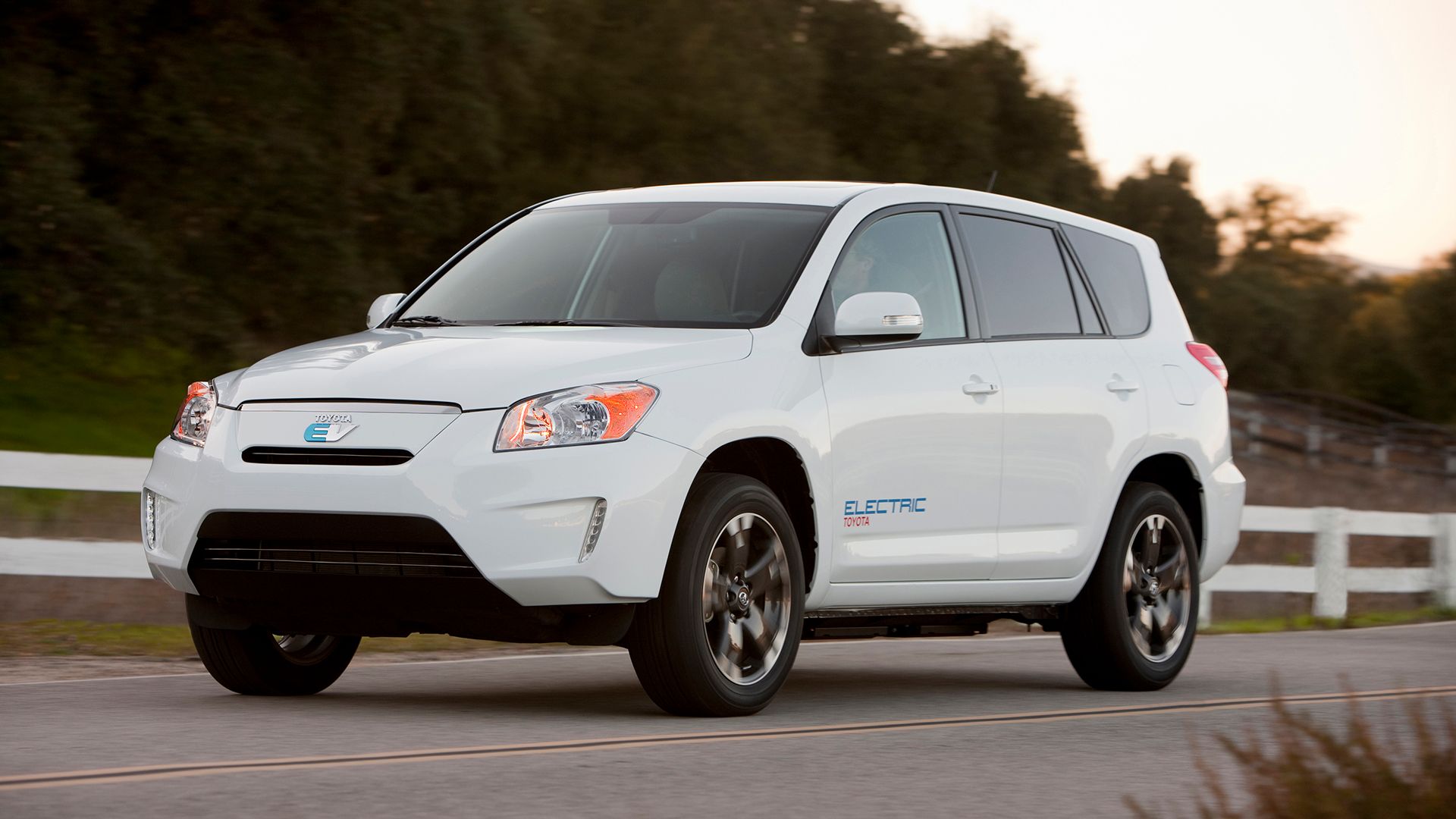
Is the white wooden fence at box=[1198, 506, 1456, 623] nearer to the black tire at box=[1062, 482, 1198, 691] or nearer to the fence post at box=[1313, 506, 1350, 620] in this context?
the fence post at box=[1313, 506, 1350, 620]

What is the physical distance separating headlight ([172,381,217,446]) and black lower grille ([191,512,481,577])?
395 millimetres

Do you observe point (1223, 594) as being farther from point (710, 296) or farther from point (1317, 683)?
point (710, 296)

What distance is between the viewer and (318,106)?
75.9 feet

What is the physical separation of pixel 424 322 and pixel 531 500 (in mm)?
1730

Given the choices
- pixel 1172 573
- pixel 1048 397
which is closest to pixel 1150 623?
pixel 1172 573

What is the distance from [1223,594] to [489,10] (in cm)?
1175

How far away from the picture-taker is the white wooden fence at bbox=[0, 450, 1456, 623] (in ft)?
35.8

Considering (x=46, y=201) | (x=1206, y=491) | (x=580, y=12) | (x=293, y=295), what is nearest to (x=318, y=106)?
(x=293, y=295)

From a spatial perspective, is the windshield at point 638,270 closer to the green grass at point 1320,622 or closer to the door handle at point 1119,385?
the door handle at point 1119,385

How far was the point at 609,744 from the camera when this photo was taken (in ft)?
21.2

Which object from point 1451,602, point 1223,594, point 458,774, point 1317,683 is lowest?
point 1223,594

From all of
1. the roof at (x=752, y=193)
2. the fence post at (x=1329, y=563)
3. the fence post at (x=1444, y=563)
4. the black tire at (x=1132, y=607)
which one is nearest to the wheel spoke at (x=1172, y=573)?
the black tire at (x=1132, y=607)

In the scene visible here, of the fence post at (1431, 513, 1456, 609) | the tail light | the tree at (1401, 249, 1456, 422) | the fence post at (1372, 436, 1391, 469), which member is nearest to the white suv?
the tail light

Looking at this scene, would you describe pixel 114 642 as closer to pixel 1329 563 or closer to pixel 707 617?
pixel 707 617
